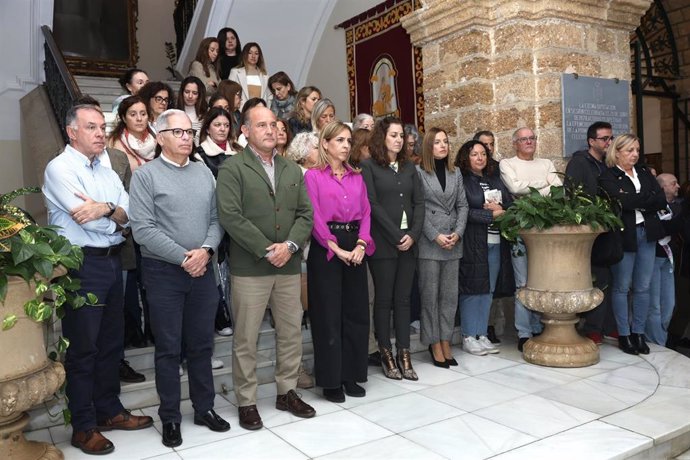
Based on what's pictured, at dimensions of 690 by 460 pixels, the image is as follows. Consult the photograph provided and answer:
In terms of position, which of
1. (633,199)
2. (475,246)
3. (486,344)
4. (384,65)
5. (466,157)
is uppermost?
(384,65)

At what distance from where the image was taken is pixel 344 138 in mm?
3490

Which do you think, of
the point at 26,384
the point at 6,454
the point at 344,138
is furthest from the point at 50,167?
the point at 344,138

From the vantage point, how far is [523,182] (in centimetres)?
Result: 456

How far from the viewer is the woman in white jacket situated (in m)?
6.30

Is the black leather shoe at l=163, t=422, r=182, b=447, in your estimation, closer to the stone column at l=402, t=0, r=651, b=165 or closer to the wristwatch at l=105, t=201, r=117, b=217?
the wristwatch at l=105, t=201, r=117, b=217

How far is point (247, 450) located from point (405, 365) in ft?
4.35

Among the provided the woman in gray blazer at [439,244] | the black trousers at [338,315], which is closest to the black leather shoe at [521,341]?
the woman in gray blazer at [439,244]

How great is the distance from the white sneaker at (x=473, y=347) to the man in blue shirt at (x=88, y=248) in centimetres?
244

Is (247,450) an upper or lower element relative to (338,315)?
lower

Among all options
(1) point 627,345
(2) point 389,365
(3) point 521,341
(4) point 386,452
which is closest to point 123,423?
(4) point 386,452

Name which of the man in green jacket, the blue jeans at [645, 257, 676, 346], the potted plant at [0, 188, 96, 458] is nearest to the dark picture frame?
the man in green jacket

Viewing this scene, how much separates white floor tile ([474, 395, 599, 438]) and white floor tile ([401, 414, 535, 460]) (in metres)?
0.08

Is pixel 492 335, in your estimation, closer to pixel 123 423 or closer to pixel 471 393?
pixel 471 393

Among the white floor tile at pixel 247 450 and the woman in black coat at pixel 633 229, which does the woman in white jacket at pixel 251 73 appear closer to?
the woman in black coat at pixel 633 229
